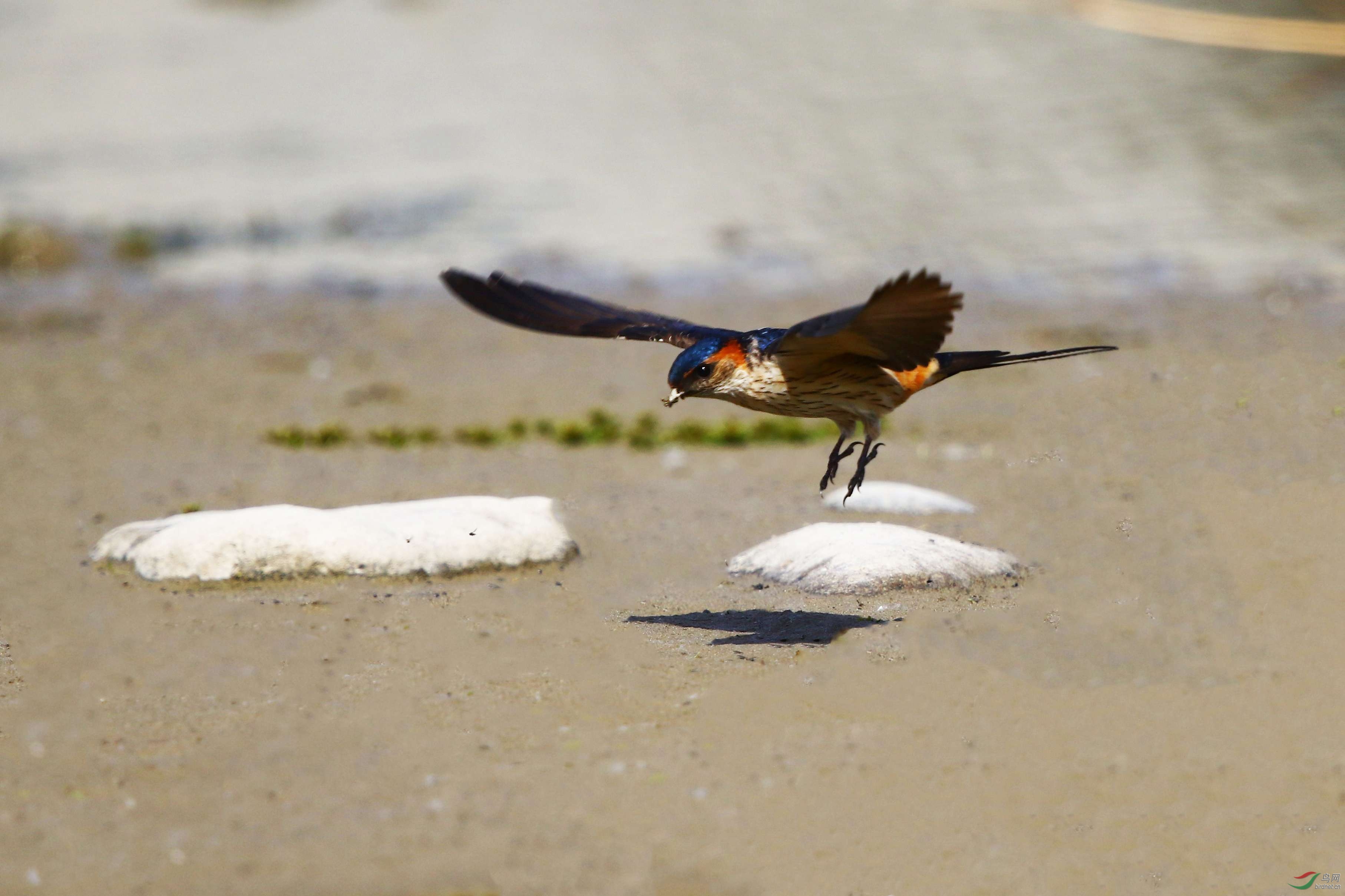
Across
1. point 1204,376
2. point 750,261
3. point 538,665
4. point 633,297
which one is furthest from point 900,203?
point 538,665

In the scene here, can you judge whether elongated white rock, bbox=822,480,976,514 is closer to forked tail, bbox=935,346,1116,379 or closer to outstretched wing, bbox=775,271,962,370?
forked tail, bbox=935,346,1116,379

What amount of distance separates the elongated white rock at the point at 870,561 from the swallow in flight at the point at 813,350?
0.45 m

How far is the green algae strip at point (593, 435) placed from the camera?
9.73 metres

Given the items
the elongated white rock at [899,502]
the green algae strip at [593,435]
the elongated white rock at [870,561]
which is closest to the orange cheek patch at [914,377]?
the elongated white rock at [870,561]

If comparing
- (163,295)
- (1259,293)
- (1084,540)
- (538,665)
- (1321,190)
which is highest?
(1321,190)

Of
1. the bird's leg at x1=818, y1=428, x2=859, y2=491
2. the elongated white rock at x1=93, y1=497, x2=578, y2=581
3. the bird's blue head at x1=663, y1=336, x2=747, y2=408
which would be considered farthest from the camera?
the elongated white rock at x1=93, y1=497, x2=578, y2=581

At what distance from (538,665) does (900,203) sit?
1148 centimetres

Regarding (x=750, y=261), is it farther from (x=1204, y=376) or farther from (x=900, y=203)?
(x=1204, y=376)

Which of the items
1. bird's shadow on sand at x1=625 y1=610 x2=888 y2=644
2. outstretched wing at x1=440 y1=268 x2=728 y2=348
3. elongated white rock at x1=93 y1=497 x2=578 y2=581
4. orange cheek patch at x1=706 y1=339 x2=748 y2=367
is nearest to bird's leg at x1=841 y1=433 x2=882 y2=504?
bird's shadow on sand at x1=625 y1=610 x2=888 y2=644

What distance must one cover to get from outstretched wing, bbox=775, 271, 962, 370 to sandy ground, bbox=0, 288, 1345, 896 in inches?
45.7

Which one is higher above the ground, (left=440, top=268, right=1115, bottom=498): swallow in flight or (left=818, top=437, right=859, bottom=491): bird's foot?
(left=440, top=268, right=1115, bottom=498): swallow in flight

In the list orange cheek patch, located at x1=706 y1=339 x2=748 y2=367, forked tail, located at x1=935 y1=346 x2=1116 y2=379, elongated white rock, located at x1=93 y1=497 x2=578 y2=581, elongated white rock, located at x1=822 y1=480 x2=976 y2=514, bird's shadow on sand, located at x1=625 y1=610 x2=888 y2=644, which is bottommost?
elongated white rock, located at x1=93 y1=497 x2=578 y2=581

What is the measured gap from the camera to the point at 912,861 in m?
4.53

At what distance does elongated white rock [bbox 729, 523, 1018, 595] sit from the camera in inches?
257
